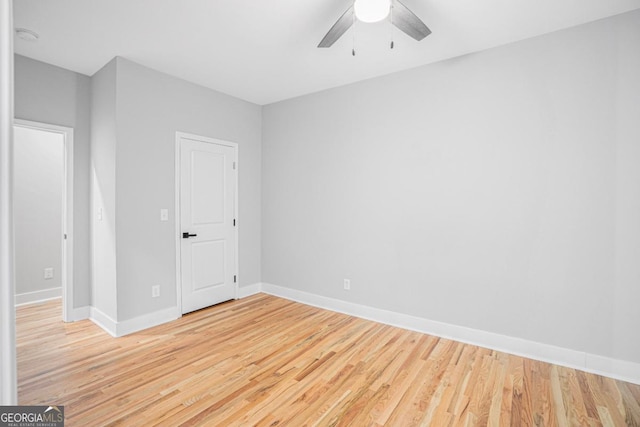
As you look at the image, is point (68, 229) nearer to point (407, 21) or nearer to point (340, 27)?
point (340, 27)

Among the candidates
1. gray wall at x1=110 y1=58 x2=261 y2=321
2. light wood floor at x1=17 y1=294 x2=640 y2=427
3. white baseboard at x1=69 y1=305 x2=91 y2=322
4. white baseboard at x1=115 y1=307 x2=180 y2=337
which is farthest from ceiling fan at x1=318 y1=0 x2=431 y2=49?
white baseboard at x1=69 y1=305 x2=91 y2=322

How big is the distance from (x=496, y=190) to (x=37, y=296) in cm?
568

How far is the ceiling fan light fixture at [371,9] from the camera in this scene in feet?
6.33

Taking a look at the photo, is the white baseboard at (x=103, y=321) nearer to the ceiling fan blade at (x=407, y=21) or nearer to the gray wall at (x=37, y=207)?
the gray wall at (x=37, y=207)

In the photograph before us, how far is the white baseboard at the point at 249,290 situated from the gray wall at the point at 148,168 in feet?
3.18

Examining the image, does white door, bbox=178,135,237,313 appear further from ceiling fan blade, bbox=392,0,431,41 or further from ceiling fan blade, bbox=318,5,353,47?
ceiling fan blade, bbox=392,0,431,41

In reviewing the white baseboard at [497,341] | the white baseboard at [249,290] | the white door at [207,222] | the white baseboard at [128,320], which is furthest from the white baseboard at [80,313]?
the white baseboard at [497,341]

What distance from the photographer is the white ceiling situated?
2252mm

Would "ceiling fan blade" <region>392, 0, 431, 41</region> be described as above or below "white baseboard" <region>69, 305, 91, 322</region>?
above

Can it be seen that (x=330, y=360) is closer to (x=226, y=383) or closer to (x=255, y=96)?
(x=226, y=383)

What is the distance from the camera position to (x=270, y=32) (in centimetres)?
261

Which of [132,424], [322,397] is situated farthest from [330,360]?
[132,424]

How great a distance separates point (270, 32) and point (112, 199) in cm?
223

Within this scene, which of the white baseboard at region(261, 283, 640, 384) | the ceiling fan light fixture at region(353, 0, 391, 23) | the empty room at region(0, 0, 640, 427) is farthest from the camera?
the white baseboard at region(261, 283, 640, 384)
